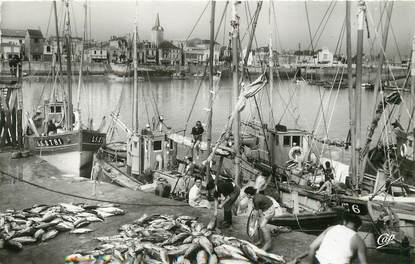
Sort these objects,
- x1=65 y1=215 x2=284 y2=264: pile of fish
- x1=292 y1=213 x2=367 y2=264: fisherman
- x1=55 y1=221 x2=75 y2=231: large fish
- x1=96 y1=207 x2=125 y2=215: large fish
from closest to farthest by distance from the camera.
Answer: x1=292 y1=213 x2=367 y2=264: fisherman
x1=65 y1=215 x2=284 y2=264: pile of fish
x1=55 y1=221 x2=75 y2=231: large fish
x1=96 y1=207 x2=125 y2=215: large fish

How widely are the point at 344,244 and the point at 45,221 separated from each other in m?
6.61

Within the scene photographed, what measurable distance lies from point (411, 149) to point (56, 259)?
11.9m

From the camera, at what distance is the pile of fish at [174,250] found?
22.9 ft

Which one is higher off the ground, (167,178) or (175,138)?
(175,138)

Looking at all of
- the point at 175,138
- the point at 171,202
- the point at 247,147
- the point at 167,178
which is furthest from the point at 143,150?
the point at 171,202

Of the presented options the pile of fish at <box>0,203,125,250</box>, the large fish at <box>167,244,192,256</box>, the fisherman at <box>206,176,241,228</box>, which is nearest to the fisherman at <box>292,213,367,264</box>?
the large fish at <box>167,244,192,256</box>

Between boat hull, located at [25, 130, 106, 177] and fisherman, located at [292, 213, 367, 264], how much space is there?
18.3 metres

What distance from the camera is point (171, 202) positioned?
11.1 meters

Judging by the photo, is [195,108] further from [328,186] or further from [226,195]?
[226,195]

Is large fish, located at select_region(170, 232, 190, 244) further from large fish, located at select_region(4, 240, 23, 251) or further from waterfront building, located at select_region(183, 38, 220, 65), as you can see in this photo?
waterfront building, located at select_region(183, 38, 220, 65)

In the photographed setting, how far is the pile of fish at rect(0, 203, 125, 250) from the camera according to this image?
27.3ft

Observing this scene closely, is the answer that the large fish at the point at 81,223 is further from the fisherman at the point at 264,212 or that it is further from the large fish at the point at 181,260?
the fisherman at the point at 264,212

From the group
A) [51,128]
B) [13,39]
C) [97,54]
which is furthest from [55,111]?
[97,54]

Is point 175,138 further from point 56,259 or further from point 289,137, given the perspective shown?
point 56,259
